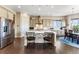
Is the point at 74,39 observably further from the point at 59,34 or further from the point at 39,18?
the point at 39,18

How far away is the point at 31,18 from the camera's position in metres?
14.5

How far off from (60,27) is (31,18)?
463 centimetres
